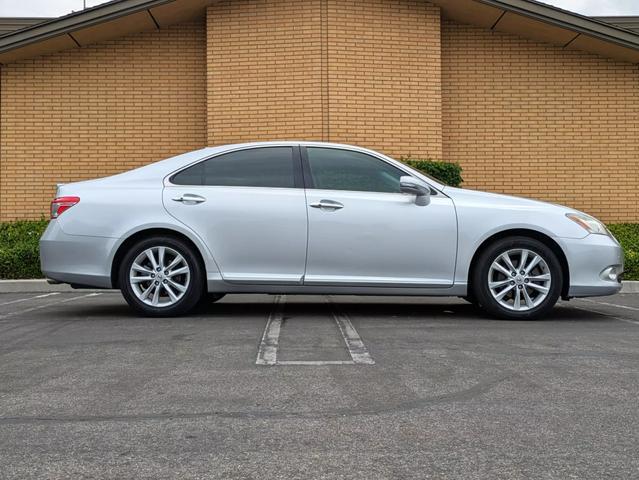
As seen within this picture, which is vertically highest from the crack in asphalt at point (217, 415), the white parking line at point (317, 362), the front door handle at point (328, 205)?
the front door handle at point (328, 205)

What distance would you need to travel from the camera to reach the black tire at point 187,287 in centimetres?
761

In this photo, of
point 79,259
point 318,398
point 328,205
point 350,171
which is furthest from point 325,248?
point 318,398

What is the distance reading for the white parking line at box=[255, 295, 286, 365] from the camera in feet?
17.8

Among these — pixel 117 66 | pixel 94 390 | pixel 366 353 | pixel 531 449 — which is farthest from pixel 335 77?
pixel 531 449

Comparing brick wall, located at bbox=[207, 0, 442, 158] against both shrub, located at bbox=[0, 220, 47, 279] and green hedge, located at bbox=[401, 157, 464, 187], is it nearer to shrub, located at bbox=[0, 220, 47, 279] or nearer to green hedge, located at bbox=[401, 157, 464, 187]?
green hedge, located at bbox=[401, 157, 464, 187]

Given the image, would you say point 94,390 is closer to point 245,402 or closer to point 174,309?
point 245,402

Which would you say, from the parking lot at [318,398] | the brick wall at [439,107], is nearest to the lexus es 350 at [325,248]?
the parking lot at [318,398]

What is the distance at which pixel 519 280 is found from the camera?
7.66 m

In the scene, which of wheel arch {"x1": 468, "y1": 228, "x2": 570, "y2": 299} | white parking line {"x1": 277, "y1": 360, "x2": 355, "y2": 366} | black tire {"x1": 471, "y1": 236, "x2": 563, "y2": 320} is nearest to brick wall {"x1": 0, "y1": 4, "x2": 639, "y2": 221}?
wheel arch {"x1": 468, "y1": 228, "x2": 570, "y2": 299}

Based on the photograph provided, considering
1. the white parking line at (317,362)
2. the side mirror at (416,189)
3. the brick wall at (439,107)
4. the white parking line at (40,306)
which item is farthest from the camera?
the brick wall at (439,107)

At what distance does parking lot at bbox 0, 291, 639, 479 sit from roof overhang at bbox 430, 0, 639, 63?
26.5 feet

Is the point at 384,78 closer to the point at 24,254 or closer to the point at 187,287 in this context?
the point at 24,254

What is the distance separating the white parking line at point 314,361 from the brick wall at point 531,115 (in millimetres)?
8254

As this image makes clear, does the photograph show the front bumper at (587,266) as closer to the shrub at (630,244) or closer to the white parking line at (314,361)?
the white parking line at (314,361)
